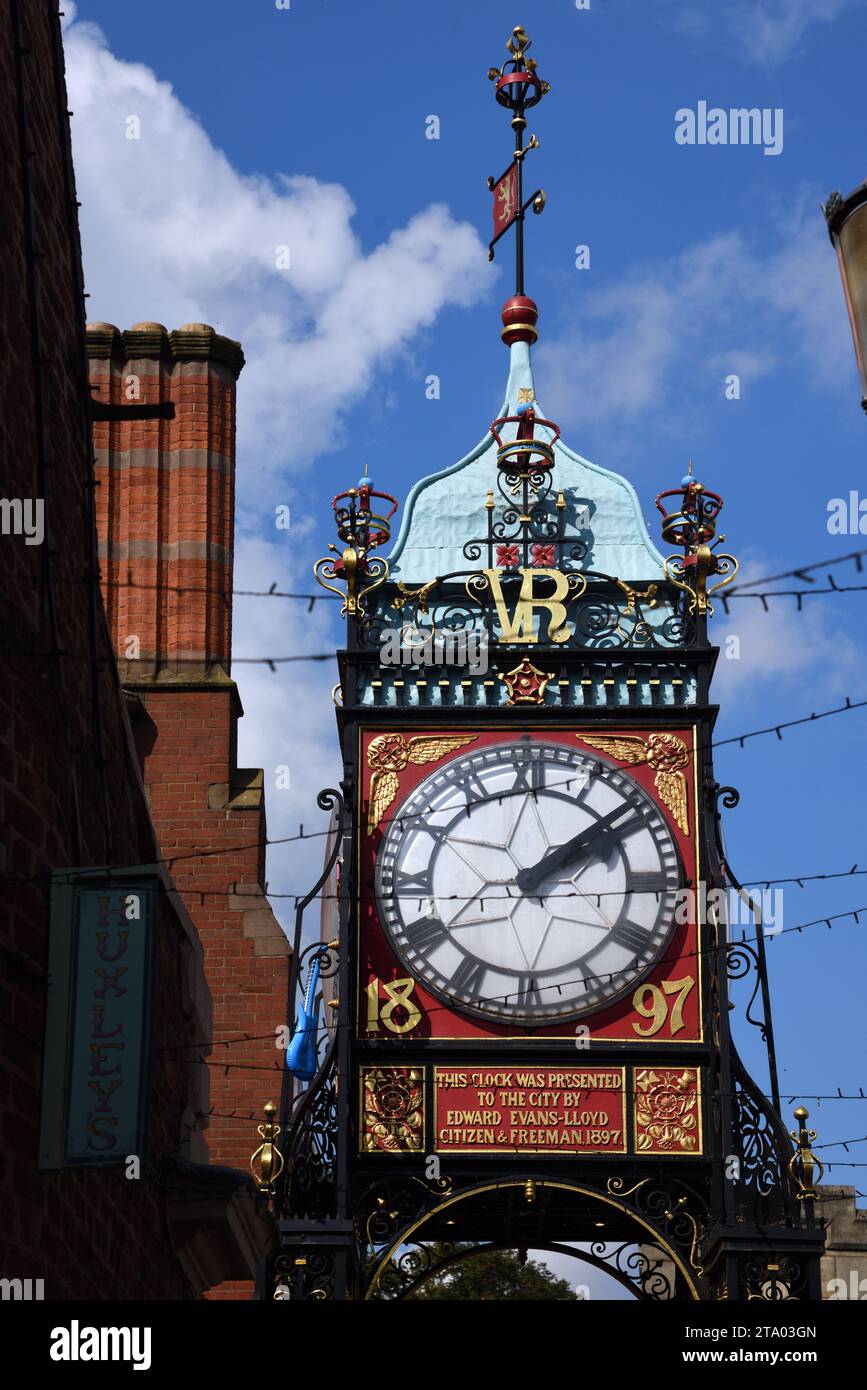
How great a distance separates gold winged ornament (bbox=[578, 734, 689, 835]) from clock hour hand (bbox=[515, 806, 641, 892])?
0.29m

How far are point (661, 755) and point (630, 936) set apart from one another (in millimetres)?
1301

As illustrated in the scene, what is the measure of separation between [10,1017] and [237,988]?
29.9ft

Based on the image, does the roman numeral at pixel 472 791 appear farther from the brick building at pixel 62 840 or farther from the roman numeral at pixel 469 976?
the brick building at pixel 62 840

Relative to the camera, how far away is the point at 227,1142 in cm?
1741

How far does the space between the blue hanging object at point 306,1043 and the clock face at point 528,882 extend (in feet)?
3.31

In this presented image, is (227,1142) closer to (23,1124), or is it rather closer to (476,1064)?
(476,1064)

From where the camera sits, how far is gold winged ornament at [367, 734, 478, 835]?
51.3 feet

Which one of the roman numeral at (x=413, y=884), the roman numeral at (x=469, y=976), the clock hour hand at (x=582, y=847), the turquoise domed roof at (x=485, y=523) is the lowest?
the roman numeral at (x=469, y=976)

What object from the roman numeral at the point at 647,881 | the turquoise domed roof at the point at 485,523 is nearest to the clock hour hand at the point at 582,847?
the roman numeral at the point at 647,881

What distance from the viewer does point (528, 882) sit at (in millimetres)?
15273

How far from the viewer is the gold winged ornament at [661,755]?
15.6 m

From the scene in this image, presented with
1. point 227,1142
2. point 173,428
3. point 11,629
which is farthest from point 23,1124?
point 173,428

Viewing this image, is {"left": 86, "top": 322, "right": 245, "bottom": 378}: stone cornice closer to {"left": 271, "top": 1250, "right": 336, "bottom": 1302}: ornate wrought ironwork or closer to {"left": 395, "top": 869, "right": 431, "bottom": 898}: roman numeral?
{"left": 395, "top": 869, "right": 431, "bottom": 898}: roman numeral
